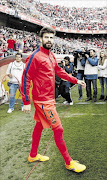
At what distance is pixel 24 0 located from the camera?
2472 centimetres

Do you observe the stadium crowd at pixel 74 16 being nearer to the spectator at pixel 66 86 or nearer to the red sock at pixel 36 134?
the spectator at pixel 66 86

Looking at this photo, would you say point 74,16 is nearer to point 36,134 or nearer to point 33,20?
point 33,20

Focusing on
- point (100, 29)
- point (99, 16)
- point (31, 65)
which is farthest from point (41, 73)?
point (99, 16)

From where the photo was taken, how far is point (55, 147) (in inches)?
112

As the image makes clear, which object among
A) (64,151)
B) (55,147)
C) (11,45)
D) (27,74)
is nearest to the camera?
(27,74)

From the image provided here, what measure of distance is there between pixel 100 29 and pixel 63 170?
121ft

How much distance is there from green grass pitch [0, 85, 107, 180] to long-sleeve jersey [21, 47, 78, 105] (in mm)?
868

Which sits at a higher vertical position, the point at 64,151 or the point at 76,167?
the point at 64,151

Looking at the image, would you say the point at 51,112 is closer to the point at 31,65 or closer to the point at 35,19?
the point at 31,65

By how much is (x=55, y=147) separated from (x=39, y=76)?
1.33 m

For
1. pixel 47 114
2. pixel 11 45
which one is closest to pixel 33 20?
pixel 11 45

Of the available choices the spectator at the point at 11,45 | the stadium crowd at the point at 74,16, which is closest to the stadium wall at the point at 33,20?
the stadium crowd at the point at 74,16

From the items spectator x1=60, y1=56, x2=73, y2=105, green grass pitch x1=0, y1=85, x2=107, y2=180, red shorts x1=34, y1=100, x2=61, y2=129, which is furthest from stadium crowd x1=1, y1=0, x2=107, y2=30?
red shorts x1=34, y1=100, x2=61, y2=129

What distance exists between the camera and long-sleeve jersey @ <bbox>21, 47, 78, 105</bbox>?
77.4 inches
